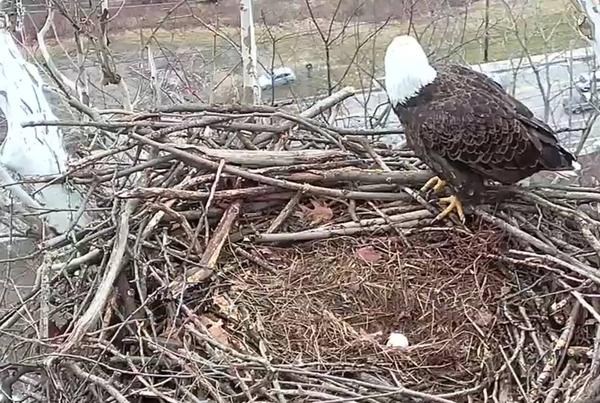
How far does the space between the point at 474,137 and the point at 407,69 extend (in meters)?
0.30

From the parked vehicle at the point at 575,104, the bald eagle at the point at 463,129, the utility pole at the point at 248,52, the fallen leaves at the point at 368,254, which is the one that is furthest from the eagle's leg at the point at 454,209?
the parked vehicle at the point at 575,104

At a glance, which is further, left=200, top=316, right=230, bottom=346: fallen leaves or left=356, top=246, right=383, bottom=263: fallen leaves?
left=356, top=246, right=383, bottom=263: fallen leaves

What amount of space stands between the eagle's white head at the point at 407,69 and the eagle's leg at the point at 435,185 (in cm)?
29

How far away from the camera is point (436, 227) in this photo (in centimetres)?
266

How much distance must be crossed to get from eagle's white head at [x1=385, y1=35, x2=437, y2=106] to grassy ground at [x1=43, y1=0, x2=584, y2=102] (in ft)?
9.27

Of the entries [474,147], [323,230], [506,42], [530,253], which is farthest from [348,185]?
[506,42]

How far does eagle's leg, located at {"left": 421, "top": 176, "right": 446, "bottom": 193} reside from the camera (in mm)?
2783

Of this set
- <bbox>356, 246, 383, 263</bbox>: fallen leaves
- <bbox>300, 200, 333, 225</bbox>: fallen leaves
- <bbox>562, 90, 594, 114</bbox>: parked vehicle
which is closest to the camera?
<bbox>356, 246, 383, 263</bbox>: fallen leaves

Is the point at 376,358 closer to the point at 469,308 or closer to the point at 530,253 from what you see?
the point at 469,308

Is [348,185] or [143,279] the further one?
[348,185]

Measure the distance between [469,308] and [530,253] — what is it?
231 mm

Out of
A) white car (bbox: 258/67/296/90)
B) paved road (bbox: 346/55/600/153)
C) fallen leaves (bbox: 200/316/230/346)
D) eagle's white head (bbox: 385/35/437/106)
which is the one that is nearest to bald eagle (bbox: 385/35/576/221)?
eagle's white head (bbox: 385/35/437/106)

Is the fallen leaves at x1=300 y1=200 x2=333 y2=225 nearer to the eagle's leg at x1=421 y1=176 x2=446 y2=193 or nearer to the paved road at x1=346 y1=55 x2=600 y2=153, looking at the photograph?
the eagle's leg at x1=421 y1=176 x2=446 y2=193

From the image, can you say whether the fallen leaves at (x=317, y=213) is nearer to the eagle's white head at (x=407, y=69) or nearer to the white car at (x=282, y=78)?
the eagle's white head at (x=407, y=69)
